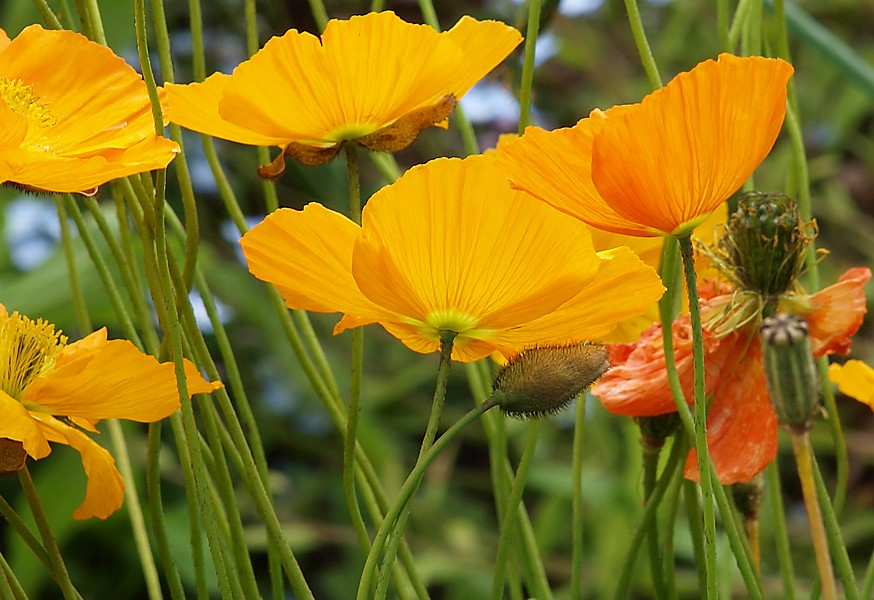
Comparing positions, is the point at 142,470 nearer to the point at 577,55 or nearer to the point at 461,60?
the point at 577,55

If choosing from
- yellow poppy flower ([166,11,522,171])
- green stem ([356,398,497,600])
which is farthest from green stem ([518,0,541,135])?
green stem ([356,398,497,600])

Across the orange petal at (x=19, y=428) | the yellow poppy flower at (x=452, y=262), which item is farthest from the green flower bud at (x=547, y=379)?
the orange petal at (x=19, y=428)

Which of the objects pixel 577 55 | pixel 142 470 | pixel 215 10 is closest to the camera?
pixel 142 470

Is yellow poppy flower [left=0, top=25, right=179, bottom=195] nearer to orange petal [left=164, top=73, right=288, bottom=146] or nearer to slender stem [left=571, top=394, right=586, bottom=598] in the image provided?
orange petal [left=164, top=73, right=288, bottom=146]

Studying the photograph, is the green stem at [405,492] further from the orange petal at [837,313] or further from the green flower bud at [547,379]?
the orange petal at [837,313]

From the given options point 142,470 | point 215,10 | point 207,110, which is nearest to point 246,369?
point 142,470
